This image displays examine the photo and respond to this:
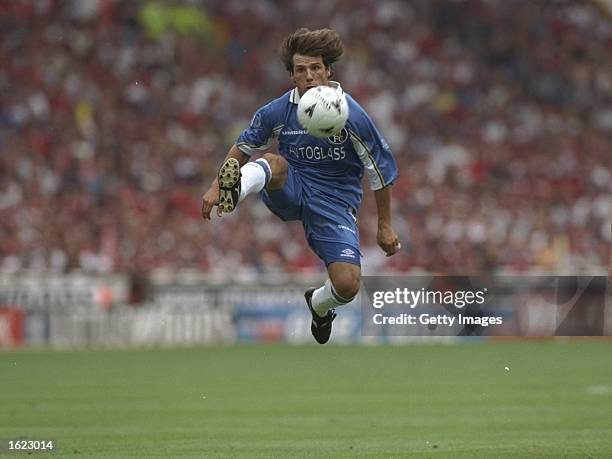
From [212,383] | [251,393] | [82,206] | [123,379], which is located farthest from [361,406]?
[82,206]

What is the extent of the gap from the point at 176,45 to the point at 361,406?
1587 cm

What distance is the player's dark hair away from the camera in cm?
965

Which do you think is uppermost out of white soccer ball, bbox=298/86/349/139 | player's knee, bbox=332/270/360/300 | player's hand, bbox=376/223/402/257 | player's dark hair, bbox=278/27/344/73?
player's dark hair, bbox=278/27/344/73

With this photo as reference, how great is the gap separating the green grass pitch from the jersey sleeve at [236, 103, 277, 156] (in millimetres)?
2281

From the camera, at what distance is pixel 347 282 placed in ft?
33.2

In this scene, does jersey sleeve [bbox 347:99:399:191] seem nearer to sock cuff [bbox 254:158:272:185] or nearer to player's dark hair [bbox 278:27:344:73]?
player's dark hair [bbox 278:27:344:73]

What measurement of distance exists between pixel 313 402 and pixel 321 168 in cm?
510

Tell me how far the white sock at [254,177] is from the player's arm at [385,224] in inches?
34.1

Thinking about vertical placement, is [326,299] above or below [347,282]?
below

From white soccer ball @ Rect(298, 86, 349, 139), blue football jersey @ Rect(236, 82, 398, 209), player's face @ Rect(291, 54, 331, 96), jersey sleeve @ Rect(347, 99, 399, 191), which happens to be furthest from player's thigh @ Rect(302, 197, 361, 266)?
white soccer ball @ Rect(298, 86, 349, 139)

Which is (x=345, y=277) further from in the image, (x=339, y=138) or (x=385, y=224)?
(x=339, y=138)

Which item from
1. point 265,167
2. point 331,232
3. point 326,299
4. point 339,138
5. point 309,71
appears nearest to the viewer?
point 309,71

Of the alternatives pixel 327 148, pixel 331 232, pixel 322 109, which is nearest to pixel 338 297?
pixel 331 232

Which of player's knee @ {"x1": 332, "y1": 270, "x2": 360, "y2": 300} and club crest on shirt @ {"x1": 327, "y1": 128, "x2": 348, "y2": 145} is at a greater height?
club crest on shirt @ {"x1": 327, "y1": 128, "x2": 348, "y2": 145}
